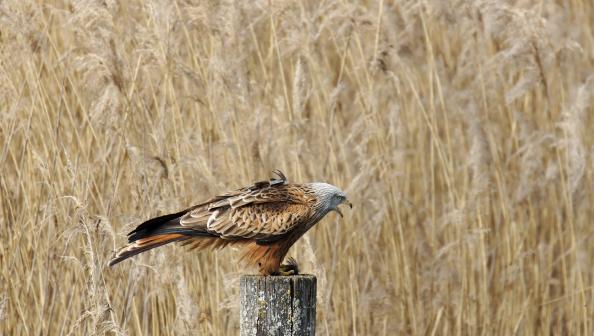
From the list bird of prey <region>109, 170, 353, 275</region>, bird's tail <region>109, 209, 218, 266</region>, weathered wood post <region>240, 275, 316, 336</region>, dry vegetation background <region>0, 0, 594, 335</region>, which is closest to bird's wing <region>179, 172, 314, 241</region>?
bird of prey <region>109, 170, 353, 275</region>

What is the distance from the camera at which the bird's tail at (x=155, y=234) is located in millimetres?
3617

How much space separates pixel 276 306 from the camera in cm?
321

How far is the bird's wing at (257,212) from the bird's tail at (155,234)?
10 cm

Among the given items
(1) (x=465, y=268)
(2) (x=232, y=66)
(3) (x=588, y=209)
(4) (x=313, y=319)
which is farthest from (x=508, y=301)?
(4) (x=313, y=319)

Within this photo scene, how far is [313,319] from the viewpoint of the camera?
10.8 feet

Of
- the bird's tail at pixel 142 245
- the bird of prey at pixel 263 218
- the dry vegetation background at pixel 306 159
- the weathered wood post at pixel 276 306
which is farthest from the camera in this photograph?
the dry vegetation background at pixel 306 159

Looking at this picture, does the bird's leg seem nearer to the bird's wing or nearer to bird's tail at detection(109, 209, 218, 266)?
the bird's wing

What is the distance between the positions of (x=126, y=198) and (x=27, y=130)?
0.63m

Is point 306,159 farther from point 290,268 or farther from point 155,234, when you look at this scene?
point 155,234

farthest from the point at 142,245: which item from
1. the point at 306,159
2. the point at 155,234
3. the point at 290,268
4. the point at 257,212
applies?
the point at 306,159

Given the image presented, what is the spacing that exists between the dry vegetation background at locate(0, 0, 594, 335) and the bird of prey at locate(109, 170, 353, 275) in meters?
0.18

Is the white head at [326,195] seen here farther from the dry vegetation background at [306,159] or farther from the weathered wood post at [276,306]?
the weathered wood post at [276,306]

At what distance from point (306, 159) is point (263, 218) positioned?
1.17m

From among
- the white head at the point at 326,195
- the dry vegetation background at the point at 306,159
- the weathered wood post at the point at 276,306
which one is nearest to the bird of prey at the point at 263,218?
the white head at the point at 326,195
